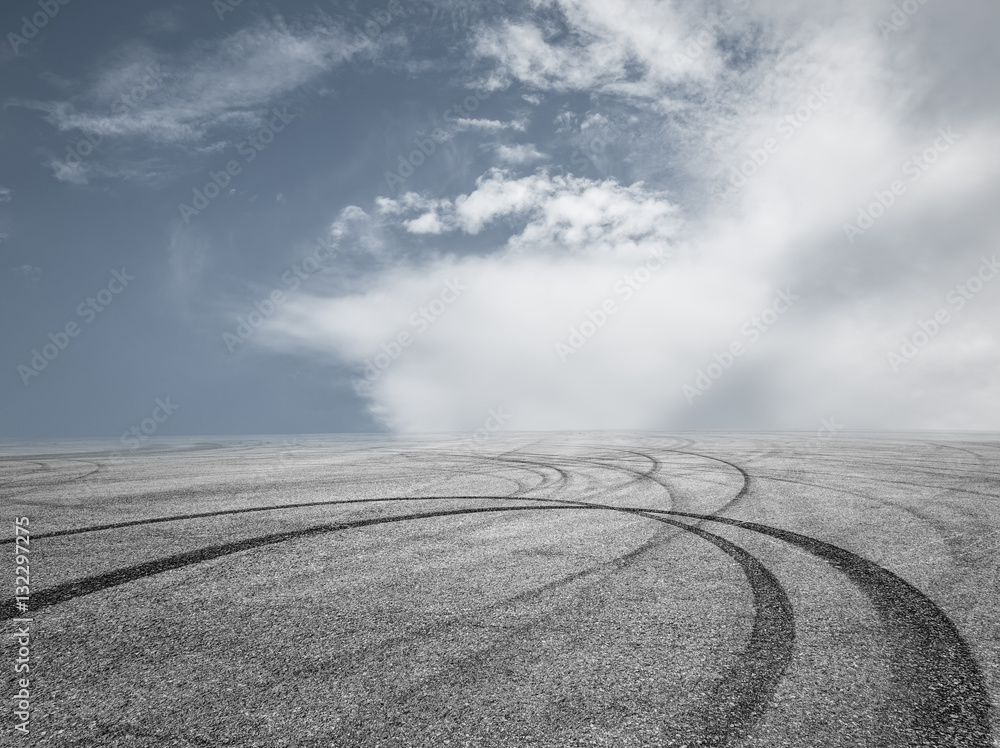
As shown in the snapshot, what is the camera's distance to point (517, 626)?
3.67 m

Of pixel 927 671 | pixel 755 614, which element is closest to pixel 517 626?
pixel 755 614

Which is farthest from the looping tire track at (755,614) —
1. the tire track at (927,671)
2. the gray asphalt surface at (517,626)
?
the tire track at (927,671)

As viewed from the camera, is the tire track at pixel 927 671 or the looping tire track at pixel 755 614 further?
the looping tire track at pixel 755 614

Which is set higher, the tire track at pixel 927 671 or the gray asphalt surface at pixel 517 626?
the gray asphalt surface at pixel 517 626

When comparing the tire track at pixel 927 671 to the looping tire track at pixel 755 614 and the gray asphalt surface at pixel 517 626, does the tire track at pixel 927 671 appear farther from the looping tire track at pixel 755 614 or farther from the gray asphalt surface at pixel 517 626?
the looping tire track at pixel 755 614

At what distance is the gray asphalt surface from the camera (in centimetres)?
259

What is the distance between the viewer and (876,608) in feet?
13.1

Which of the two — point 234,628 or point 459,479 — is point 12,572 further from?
point 459,479

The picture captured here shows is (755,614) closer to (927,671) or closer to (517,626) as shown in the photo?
(927,671)

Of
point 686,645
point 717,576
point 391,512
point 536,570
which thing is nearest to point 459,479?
point 391,512

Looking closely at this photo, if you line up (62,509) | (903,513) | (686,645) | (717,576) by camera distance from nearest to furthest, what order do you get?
(686,645)
(717,576)
(903,513)
(62,509)

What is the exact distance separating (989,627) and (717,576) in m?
1.89

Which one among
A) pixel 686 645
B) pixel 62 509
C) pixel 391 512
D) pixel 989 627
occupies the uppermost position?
pixel 62 509

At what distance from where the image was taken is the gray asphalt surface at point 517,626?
2588 mm
